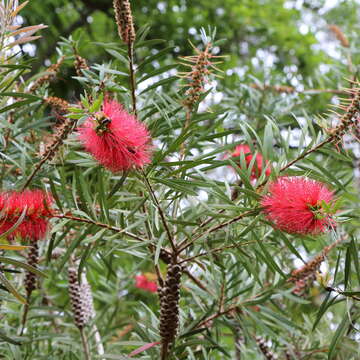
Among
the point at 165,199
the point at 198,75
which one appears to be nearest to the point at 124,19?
the point at 198,75

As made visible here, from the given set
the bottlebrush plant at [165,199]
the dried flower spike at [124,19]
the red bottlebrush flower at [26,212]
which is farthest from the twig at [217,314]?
the dried flower spike at [124,19]

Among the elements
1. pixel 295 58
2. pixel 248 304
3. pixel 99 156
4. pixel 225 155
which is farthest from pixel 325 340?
pixel 295 58

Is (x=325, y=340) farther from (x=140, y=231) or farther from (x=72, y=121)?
(x=72, y=121)

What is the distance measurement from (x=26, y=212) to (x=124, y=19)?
0.27m

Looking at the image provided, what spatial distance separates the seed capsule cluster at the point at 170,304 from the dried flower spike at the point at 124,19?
309 mm

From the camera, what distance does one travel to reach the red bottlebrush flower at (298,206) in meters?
0.56

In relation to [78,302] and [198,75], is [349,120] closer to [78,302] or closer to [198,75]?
[198,75]

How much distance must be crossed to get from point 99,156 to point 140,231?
0.28 m

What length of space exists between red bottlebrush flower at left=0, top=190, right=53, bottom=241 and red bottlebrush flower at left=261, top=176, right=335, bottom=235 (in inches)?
→ 10.9

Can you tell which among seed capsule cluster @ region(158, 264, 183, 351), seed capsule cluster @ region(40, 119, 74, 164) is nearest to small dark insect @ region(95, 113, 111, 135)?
seed capsule cluster @ region(40, 119, 74, 164)

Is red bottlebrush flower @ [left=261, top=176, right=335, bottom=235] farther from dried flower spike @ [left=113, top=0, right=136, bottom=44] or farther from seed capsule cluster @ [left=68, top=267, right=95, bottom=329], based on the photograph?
seed capsule cluster @ [left=68, top=267, right=95, bottom=329]

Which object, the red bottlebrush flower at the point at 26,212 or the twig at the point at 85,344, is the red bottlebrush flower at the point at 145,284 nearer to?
the twig at the point at 85,344

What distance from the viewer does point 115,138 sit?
559 millimetres

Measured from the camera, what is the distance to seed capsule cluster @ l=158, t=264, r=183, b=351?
0.71 meters
